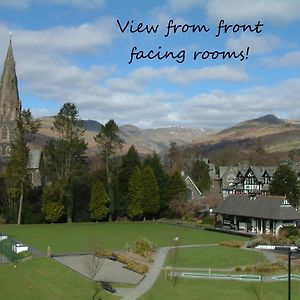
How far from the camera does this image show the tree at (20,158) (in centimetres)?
5812

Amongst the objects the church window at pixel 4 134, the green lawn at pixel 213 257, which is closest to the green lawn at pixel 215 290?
the green lawn at pixel 213 257

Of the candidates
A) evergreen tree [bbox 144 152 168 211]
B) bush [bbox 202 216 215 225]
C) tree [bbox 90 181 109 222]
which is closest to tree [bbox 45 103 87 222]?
tree [bbox 90 181 109 222]

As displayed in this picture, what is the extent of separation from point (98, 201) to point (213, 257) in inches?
1107

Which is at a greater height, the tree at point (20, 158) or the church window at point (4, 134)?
the church window at point (4, 134)

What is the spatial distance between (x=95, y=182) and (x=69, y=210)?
16.7 feet

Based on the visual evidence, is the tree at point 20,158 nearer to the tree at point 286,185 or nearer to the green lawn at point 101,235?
the green lawn at point 101,235

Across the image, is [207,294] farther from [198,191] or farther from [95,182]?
[198,191]

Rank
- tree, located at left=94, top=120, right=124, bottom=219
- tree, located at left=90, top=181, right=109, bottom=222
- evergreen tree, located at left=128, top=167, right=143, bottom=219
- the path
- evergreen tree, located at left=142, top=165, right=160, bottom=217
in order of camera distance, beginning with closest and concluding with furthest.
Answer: the path < tree, located at left=90, top=181, right=109, bottom=222 < evergreen tree, located at left=128, top=167, right=143, bottom=219 < evergreen tree, located at left=142, top=165, right=160, bottom=217 < tree, located at left=94, top=120, right=124, bottom=219

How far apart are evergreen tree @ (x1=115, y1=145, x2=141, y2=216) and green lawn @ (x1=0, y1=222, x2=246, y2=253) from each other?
3.64 m

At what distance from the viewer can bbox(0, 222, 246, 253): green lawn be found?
4278 centimetres

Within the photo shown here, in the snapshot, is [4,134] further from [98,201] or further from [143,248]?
[143,248]

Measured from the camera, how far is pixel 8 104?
8194 centimetres

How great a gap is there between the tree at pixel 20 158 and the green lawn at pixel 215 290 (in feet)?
109

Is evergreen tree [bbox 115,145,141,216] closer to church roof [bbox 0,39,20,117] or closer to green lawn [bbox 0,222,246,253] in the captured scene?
green lawn [bbox 0,222,246,253]
